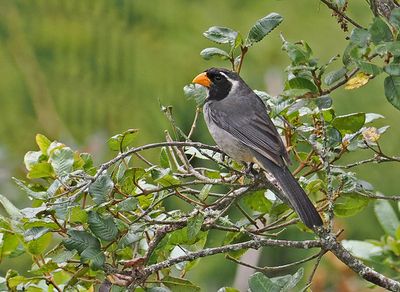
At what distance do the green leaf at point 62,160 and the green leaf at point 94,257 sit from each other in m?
0.23

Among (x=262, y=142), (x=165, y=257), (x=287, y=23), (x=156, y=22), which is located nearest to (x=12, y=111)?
(x=156, y=22)

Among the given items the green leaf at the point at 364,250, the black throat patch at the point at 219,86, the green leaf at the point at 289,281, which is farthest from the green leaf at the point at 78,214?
the black throat patch at the point at 219,86

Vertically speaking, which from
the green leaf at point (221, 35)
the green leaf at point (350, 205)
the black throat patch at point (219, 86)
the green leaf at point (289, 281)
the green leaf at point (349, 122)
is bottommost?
the green leaf at point (289, 281)

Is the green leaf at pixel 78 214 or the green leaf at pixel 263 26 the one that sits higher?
the green leaf at pixel 263 26

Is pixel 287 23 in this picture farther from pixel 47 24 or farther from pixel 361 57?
pixel 361 57

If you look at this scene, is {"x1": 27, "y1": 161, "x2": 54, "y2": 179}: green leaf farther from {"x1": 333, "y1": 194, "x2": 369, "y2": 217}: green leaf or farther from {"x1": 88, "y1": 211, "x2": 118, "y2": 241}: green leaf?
{"x1": 333, "y1": 194, "x2": 369, "y2": 217}: green leaf

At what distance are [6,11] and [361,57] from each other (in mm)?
4691

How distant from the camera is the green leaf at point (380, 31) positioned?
222cm

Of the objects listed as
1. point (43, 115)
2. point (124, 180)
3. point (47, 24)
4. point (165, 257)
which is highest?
point (47, 24)

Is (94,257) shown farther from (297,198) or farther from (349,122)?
(349,122)

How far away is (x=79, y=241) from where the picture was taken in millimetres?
2332

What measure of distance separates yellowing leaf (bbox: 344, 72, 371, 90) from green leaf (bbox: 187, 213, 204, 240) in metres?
0.48

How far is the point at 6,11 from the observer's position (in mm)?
6570

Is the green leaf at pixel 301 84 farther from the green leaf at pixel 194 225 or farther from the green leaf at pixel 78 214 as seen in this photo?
the green leaf at pixel 78 214
